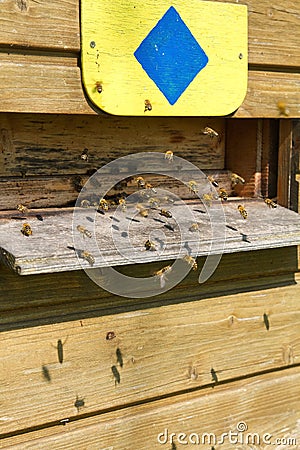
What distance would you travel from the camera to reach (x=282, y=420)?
7.66 feet

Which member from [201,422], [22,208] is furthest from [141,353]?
[22,208]

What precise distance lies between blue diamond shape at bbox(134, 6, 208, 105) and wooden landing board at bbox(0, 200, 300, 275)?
0.39 m

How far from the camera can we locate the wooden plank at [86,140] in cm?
184

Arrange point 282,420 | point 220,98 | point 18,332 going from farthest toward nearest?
point 282,420
point 220,98
point 18,332

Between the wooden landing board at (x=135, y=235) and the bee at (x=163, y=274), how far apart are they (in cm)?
15

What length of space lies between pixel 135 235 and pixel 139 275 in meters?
0.23

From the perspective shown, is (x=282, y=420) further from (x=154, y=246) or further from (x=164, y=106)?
(x=164, y=106)

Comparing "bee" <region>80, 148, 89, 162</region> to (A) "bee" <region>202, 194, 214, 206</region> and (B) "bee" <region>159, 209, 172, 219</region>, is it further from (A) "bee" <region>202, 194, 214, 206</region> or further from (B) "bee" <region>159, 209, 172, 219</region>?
(A) "bee" <region>202, 194, 214, 206</region>

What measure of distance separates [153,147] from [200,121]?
209mm

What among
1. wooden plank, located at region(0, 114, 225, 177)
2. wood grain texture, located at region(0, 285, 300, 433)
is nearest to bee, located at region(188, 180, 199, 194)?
wooden plank, located at region(0, 114, 225, 177)

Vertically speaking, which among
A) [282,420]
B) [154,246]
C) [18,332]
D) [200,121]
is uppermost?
[200,121]

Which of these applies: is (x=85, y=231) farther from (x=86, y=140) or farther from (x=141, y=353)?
(x=141, y=353)

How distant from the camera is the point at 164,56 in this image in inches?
72.0

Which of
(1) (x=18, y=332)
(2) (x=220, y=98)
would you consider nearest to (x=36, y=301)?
(1) (x=18, y=332)
